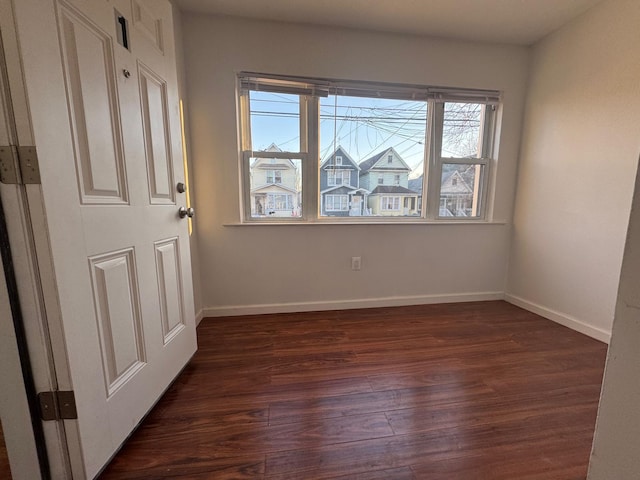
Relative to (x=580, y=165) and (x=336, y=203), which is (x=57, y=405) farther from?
(x=580, y=165)

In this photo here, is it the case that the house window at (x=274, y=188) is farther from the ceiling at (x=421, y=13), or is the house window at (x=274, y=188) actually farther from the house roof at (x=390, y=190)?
the ceiling at (x=421, y=13)

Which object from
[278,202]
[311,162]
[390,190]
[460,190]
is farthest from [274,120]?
[460,190]

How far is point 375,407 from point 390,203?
5.50 feet

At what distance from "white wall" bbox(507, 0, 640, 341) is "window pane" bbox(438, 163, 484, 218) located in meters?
0.36

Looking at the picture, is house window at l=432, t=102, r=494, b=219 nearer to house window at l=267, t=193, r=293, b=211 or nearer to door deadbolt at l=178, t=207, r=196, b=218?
house window at l=267, t=193, r=293, b=211

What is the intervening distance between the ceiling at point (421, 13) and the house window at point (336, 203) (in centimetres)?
130

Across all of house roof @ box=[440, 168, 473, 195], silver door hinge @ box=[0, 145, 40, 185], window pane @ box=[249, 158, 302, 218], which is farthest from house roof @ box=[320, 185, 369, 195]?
silver door hinge @ box=[0, 145, 40, 185]

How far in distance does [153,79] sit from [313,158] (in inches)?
47.5

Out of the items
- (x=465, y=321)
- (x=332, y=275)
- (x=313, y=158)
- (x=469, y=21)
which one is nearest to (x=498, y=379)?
(x=465, y=321)

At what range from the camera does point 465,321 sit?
2.16 m

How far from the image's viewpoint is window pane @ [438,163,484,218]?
246cm

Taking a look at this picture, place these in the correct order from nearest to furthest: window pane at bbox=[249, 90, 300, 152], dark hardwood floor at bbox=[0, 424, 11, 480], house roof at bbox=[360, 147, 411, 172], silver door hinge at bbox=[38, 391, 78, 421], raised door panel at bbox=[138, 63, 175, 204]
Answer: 1. silver door hinge at bbox=[38, 391, 78, 421]
2. dark hardwood floor at bbox=[0, 424, 11, 480]
3. raised door panel at bbox=[138, 63, 175, 204]
4. window pane at bbox=[249, 90, 300, 152]
5. house roof at bbox=[360, 147, 411, 172]

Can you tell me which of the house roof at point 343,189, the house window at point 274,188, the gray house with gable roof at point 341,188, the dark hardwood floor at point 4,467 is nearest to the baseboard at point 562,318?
the gray house with gable roof at point 341,188

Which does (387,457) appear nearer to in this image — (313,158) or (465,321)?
(465,321)
